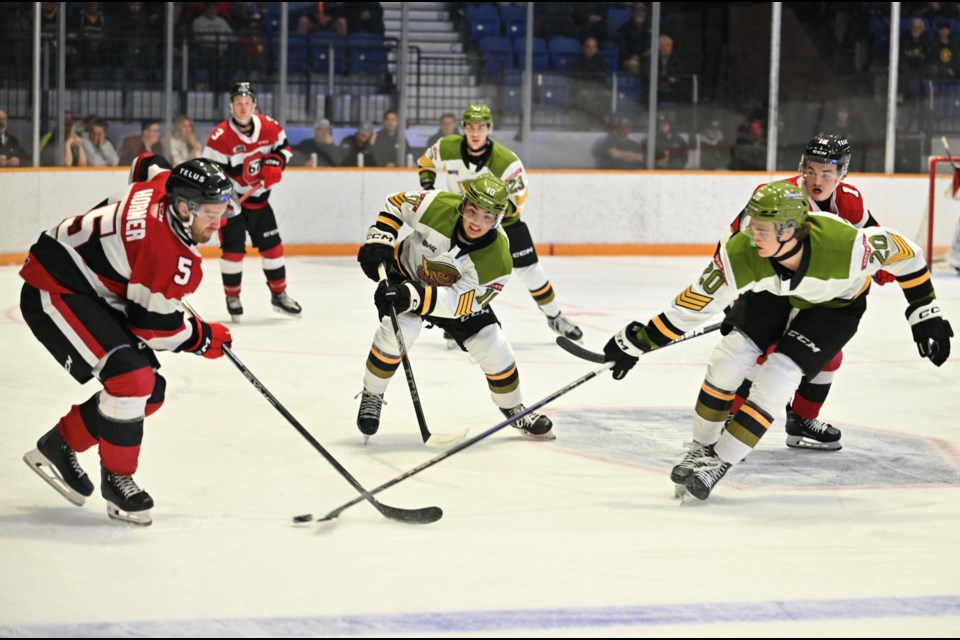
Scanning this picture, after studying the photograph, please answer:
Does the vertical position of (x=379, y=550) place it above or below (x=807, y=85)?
below

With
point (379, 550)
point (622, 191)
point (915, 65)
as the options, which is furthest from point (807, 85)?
point (379, 550)

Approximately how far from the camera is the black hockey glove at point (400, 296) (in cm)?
399

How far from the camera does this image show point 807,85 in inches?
431

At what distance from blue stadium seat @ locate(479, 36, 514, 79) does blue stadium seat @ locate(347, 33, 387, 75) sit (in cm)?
79

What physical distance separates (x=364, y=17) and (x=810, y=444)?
6748 millimetres

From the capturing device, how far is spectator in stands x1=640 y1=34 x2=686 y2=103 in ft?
34.9

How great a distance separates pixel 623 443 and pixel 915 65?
7.67 m

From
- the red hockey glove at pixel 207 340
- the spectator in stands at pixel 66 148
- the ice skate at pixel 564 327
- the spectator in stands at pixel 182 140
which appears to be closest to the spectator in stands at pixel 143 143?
the spectator in stands at pixel 182 140

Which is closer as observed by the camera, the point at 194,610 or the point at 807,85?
the point at 194,610

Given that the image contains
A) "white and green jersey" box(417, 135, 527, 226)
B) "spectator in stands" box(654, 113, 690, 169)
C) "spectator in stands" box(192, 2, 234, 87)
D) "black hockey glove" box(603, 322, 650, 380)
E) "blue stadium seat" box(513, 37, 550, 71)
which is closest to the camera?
"black hockey glove" box(603, 322, 650, 380)

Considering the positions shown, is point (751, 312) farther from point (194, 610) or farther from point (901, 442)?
point (194, 610)

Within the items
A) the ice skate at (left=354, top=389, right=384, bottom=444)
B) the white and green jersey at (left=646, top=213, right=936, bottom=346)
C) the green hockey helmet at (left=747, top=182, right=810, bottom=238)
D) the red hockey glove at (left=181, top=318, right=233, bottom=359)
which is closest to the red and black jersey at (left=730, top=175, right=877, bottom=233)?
the white and green jersey at (left=646, top=213, right=936, bottom=346)

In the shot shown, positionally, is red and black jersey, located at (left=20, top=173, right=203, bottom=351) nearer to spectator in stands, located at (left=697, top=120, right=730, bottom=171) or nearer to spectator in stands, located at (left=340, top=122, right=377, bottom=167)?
spectator in stands, located at (left=340, top=122, right=377, bottom=167)

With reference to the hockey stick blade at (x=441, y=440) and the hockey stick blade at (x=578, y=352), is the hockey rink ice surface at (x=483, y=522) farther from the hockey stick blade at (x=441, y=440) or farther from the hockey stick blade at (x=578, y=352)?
the hockey stick blade at (x=578, y=352)
